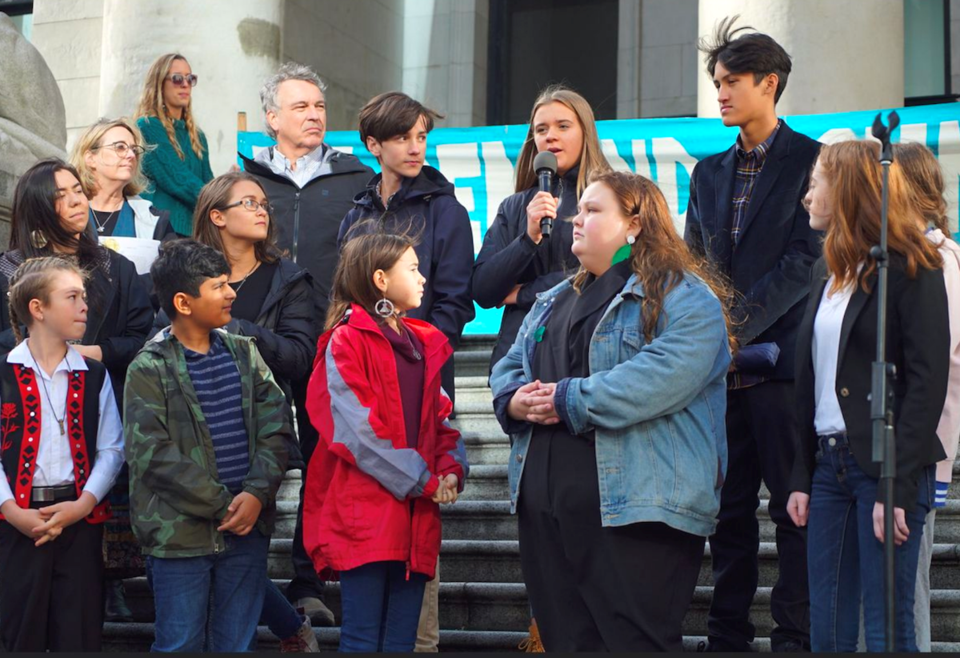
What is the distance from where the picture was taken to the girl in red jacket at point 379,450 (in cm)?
540

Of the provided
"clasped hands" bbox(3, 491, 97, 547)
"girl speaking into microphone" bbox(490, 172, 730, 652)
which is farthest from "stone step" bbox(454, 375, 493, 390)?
"girl speaking into microphone" bbox(490, 172, 730, 652)

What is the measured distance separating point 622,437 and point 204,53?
7.77 metres

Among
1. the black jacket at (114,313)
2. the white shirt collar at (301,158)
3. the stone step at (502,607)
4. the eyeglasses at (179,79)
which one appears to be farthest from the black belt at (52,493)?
A: the eyeglasses at (179,79)

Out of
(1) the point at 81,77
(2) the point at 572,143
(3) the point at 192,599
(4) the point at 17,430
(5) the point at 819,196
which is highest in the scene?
(1) the point at 81,77

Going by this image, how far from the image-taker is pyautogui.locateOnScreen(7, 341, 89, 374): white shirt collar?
19.3 feet

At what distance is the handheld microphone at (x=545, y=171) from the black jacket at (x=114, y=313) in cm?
184

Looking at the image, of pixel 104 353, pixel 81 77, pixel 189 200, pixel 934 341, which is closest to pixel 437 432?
pixel 104 353

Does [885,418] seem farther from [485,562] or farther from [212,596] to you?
[485,562]

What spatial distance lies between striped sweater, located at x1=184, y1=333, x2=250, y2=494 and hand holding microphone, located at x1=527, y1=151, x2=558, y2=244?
1.32 m

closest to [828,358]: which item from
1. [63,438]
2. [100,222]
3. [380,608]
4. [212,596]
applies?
[380,608]

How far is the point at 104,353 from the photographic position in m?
6.25

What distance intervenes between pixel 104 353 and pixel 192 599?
4.21 ft

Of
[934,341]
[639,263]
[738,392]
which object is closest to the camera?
[934,341]

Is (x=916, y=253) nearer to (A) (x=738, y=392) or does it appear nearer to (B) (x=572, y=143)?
(A) (x=738, y=392)
